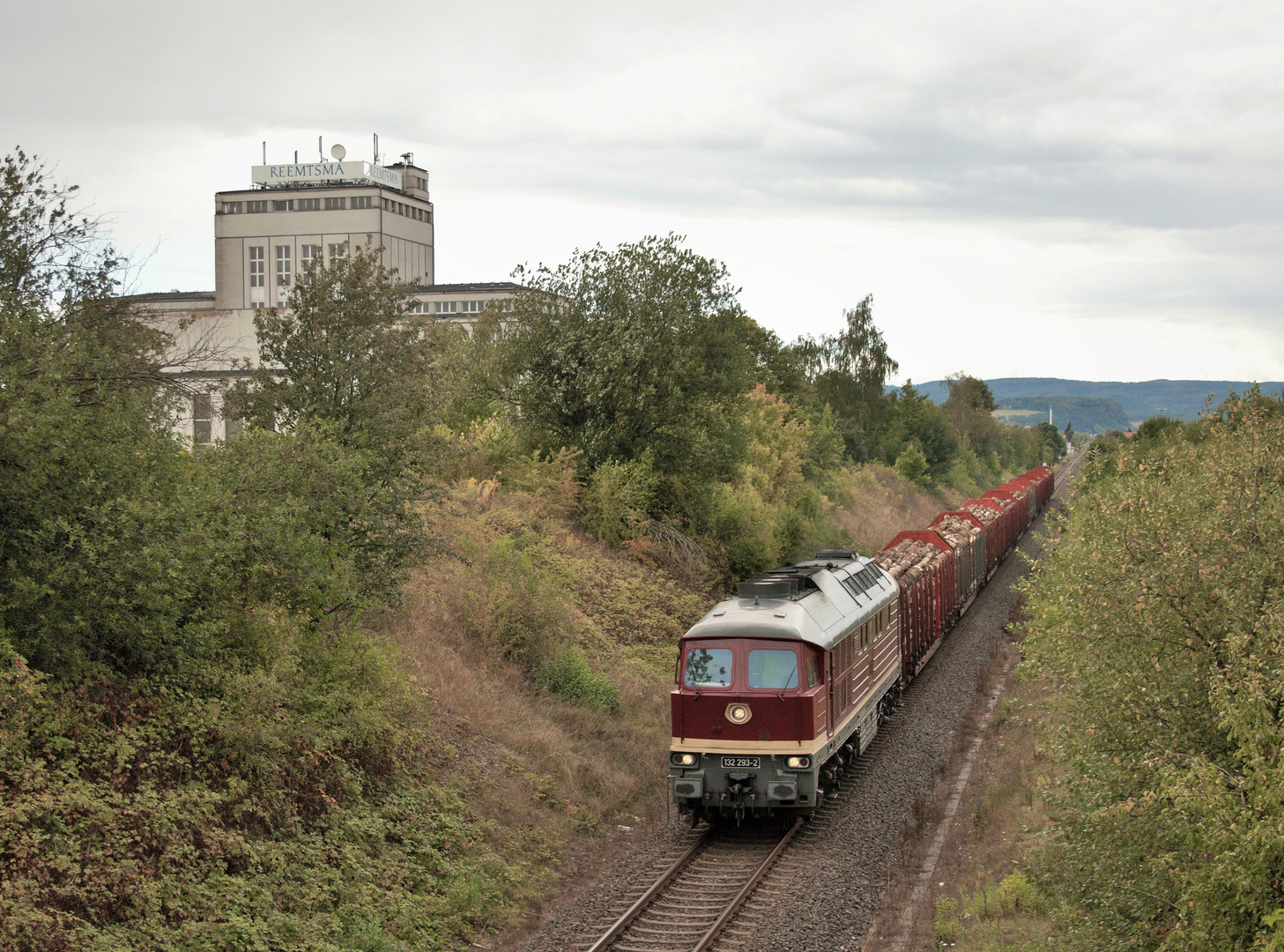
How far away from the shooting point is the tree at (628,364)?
32.2 meters

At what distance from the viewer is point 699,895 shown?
13672 millimetres

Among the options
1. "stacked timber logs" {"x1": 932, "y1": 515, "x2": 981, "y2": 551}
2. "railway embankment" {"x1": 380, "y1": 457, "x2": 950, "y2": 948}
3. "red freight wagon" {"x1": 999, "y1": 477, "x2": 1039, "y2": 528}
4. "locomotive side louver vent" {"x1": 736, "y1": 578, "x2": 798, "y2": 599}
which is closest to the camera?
"railway embankment" {"x1": 380, "y1": 457, "x2": 950, "y2": 948}

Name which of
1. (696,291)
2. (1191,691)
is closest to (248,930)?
(1191,691)

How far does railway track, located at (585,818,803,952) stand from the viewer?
1223 cm

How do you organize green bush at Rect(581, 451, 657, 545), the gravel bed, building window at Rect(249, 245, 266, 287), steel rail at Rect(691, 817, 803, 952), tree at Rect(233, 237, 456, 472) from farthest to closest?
1. building window at Rect(249, 245, 266, 287)
2. green bush at Rect(581, 451, 657, 545)
3. tree at Rect(233, 237, 456, 472)
4. the gravel bed
5. steel rail at Rect(691, 817, 803, 952)

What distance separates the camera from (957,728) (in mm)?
22469

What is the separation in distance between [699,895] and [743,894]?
2.12ft

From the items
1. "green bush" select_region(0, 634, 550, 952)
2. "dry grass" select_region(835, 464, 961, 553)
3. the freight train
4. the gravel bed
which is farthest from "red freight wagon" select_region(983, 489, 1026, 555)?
"green bush" select_region(0, 634, 550, 952)

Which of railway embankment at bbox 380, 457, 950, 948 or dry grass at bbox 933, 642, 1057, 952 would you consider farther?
railway embankment at bbox 380, 457, 950, 948

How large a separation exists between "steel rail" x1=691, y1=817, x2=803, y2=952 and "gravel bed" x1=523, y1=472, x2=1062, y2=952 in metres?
0.17

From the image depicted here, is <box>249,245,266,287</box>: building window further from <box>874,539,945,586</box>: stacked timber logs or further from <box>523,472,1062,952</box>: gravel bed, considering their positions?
<box>523,472,1062,952</box>: gravel bed

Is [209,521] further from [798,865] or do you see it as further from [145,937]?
[798,865]

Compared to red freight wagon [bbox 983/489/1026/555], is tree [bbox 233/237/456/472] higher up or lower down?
higher up

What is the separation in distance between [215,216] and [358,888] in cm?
9093
